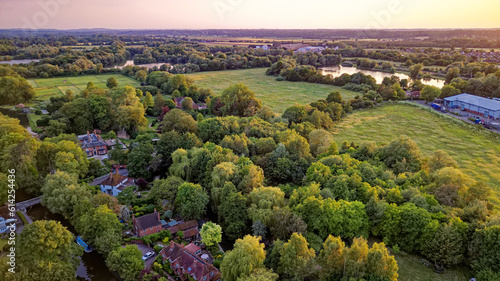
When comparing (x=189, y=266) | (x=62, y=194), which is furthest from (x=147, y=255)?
(x=62, y=194)

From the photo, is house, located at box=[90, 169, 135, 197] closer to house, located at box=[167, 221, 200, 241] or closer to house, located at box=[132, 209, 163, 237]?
house, located at box=[132, 209, 163, 237]

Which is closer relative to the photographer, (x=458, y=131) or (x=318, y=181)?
(x=318, y=181)

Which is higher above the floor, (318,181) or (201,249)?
(318,181)

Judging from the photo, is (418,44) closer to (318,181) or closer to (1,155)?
(318,181)

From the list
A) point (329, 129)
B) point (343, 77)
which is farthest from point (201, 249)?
point (343, 77)

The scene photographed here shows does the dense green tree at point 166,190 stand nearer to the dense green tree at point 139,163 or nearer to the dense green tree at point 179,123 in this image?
the dense green tree at point 139,163
